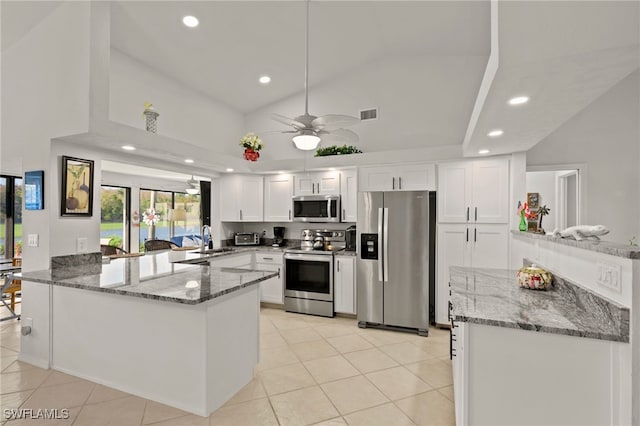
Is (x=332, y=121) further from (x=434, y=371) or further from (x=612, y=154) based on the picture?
(x=612, y=154)

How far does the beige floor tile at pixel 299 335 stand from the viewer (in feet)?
11.5

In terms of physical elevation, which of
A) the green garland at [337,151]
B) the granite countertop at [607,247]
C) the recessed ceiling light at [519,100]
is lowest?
the granite countertop at [607,247]

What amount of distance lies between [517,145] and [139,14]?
393 centimetres

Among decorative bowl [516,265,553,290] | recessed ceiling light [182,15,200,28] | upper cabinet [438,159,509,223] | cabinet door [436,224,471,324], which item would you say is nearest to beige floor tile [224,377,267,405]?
decorative bowl [516,265,553,290]

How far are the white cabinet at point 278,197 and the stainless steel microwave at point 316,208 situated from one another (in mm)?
160

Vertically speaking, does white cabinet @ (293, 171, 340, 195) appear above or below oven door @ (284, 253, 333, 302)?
above

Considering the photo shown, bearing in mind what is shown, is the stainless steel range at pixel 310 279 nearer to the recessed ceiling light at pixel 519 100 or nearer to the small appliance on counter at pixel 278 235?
the small appliance on counter at pixel 278 235

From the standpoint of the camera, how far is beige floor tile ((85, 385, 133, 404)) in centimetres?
229

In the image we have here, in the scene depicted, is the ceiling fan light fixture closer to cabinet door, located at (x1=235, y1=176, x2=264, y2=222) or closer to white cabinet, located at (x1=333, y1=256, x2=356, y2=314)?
white cabinet, located at (x1=333, y1=256, x2=356, y2=314)

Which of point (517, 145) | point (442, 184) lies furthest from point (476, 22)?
point (442, 184)

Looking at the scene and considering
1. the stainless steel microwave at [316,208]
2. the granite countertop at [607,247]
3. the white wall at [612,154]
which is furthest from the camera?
the stainless steel microwave at [316,208]

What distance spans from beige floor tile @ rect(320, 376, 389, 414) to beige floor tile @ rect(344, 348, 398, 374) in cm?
21

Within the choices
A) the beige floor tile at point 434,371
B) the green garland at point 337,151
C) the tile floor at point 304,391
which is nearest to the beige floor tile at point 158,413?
the tile floor at point 304,391

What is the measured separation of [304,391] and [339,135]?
2138 mm
